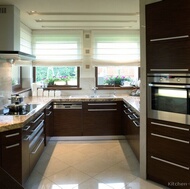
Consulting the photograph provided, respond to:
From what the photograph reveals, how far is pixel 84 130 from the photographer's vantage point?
185 inches

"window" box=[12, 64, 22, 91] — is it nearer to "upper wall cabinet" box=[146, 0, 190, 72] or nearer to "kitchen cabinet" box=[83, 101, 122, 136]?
"kitchen cabinet" box=[83, 101, 122, 136]

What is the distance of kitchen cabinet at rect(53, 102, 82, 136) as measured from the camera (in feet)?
15.2

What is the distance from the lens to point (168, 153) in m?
2.73

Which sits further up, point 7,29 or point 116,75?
point 7,29

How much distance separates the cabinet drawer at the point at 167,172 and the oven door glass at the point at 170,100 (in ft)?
2.07

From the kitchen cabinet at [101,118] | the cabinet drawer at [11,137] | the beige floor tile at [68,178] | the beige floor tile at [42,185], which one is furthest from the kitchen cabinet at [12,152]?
the kitchen cabinet at [101,118]

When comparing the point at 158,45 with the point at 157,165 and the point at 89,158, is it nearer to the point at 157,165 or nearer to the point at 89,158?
the point at 157,165

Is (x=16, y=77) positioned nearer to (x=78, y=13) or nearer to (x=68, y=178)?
Result: (x=78, y=13)

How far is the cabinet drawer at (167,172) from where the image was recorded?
8.54 ft

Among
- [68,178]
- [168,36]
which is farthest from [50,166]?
[168,36]

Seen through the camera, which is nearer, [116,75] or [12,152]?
[12,152]

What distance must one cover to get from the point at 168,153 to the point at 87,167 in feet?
4.19

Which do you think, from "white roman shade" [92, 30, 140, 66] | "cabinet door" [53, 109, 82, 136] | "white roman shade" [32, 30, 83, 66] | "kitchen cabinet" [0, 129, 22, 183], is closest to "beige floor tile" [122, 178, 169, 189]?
"kitchen cabinet" [0, 129, 22, 183]

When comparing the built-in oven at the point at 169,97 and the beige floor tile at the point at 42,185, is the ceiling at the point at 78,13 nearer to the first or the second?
the built-in oven at the point at 169,97
